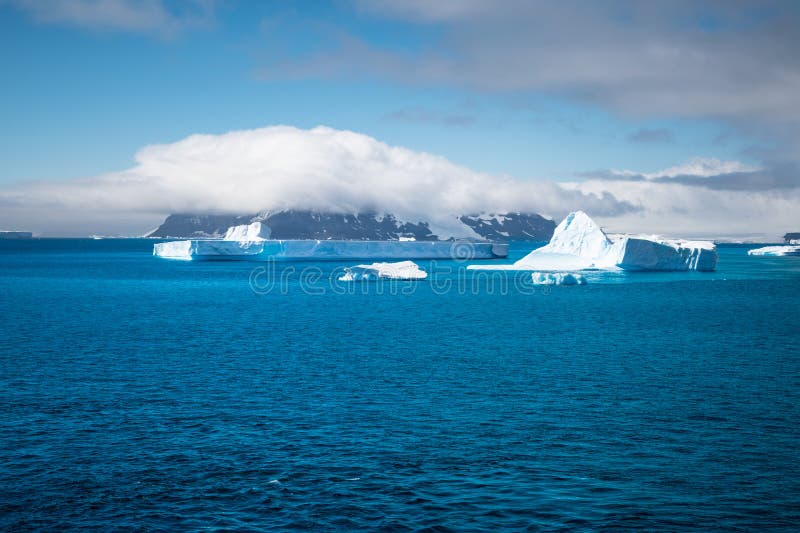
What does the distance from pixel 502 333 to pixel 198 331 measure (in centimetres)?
1403

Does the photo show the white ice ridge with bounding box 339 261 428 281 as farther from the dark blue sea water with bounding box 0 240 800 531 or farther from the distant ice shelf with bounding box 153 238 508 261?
the dark blue sea water with bounding box 0 240 800 531

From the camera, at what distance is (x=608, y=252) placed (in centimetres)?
7131

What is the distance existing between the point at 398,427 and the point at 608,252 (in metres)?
60.5

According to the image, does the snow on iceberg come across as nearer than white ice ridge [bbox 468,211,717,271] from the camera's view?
Yes

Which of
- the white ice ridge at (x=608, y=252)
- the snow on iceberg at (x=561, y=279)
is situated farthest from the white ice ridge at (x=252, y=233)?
the snow on iceberg at (x=561, y=279)

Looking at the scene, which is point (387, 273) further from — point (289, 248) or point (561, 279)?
point (289, 248)

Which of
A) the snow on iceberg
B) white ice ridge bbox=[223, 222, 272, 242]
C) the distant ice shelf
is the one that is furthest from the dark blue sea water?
white ice ridge bbox=[223, 222, 272, 242]

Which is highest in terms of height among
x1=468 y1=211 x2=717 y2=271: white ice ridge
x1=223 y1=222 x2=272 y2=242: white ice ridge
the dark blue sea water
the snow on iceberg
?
x1=223 y1=222 x2=272 y2=242: white ice ridge

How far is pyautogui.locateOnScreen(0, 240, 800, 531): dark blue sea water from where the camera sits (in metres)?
10.8

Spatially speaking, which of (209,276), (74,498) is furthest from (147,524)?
(209,276)

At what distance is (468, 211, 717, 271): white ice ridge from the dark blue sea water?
3649 cm

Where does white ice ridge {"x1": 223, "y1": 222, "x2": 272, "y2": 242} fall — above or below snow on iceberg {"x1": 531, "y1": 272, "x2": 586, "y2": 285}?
above

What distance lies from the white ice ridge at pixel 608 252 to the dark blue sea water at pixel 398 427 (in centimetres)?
3649

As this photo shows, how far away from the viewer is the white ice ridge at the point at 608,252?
2749 inches
